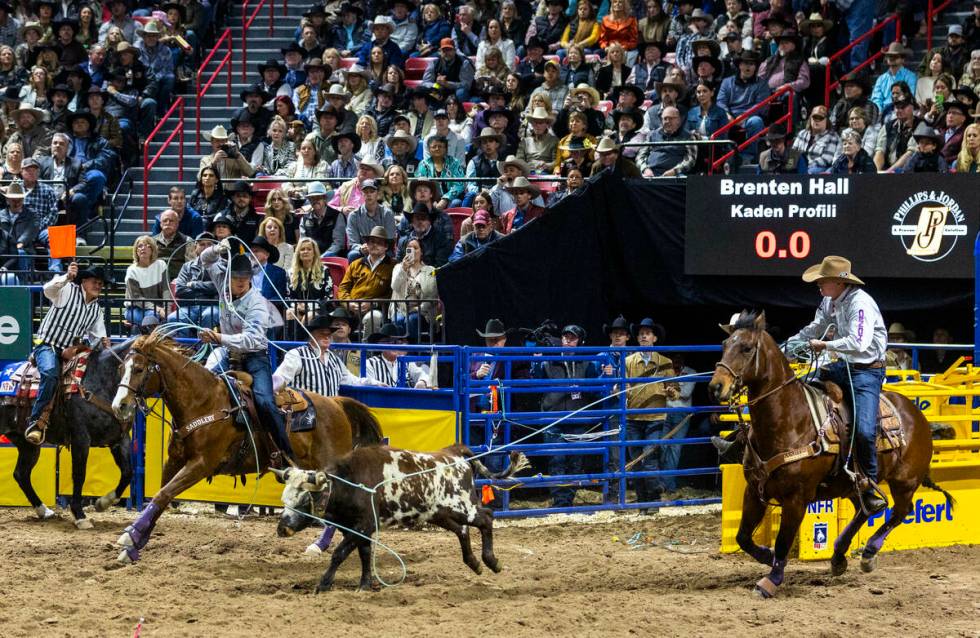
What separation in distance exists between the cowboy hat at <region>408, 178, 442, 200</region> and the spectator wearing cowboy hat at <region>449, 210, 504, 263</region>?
1016 millimetres

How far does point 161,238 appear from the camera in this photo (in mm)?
16750

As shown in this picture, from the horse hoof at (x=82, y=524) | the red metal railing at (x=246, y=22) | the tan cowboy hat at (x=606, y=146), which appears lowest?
the horse hoof at (x=82, y=524)

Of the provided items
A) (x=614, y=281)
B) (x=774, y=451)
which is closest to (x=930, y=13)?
(x=614, y=281)

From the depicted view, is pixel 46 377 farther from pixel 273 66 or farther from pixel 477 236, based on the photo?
pixel 273 66

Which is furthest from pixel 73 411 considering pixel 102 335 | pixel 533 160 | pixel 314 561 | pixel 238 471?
pixel 533 160

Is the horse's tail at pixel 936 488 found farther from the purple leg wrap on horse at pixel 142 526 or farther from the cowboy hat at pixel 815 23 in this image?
the cowboy hat at pixel 815 23

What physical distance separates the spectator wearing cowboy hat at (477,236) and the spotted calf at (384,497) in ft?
17.2

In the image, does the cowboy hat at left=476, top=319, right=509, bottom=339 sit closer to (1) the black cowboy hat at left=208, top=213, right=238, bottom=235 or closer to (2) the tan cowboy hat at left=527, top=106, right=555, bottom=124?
(1) the black cowboy hat at left=208, top=213, right=238, bottom=235

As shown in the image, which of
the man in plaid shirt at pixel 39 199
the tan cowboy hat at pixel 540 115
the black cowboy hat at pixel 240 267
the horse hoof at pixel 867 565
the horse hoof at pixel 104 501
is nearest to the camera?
the horse hoof at pixel 867 565

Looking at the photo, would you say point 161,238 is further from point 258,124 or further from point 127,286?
point 258,124

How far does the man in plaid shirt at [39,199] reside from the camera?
18000mm

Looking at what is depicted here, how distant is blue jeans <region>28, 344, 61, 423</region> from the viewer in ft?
40.7

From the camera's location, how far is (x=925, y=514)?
1130cm

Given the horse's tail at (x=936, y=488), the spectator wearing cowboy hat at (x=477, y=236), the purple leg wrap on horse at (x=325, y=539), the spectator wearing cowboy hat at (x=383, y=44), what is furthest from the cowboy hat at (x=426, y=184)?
the horse's tail at (x=936, y=488)
